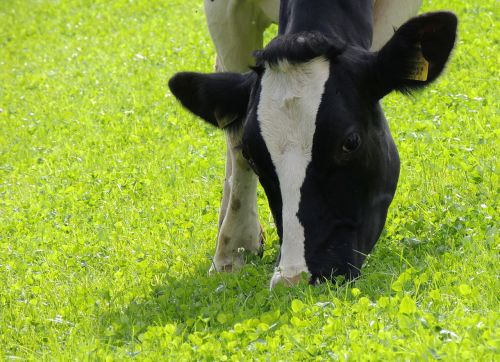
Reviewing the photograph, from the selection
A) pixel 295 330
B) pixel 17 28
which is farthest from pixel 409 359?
pixel 17 28

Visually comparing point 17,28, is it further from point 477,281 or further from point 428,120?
point 477,281

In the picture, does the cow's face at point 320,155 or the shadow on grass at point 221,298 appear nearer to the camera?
the shadow on grass at point 221,298

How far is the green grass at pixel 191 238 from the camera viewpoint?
216 inches

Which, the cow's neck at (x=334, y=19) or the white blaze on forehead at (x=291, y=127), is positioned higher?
the cow's neck at (x=334, y=19)

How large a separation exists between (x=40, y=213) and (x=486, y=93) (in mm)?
4810

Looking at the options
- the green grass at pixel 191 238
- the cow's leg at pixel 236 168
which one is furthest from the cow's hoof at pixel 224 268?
the green grass at pixel 191 238

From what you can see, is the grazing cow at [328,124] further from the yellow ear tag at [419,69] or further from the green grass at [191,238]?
the green grass at [191,238]

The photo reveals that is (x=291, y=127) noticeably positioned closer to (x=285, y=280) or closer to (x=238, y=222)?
(x=285, y=280)

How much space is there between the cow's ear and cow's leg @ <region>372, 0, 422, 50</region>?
1345 millimetres

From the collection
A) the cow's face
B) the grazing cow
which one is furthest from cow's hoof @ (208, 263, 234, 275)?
the cow's face

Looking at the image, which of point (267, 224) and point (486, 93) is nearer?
point (267, 224)

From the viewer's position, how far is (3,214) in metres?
10.7

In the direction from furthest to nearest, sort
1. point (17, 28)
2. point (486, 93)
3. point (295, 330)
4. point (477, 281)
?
point (17, 28) < point (486, 93) < point (477, 281) < point (295, 330)

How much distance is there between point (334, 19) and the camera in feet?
23.1
